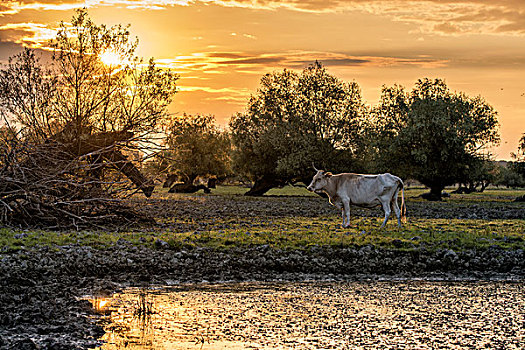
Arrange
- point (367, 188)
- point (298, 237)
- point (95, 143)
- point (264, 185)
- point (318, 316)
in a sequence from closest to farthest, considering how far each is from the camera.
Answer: point (318, 316) < point (298, 237) < point (367, 188) < point (95, 143) < point (264, 185)

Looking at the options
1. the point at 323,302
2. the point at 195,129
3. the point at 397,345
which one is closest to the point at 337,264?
the point at 323,302

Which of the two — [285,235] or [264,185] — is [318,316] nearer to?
[285,235]

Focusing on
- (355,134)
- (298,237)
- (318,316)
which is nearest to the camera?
(318,316)

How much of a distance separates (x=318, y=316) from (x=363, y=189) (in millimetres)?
15453

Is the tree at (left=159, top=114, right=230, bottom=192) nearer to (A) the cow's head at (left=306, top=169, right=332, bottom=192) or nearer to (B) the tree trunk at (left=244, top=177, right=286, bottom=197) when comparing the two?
(B) the tree trunk at (left=244, top=177, right=286, bottom=197)

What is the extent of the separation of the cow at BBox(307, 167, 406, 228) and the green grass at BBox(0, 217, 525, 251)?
1.67 m

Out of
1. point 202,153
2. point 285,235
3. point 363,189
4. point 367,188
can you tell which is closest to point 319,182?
point 363,189

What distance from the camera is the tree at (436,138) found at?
58.4 meters

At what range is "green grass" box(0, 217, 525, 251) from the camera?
18.3 metres

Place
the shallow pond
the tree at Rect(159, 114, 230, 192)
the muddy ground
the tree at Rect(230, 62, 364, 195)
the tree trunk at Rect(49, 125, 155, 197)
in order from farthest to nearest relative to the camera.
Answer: the tree at Rect(159, 114, 230, 192)
the tree at Rect(230, 62, 364, 195)
the tree trunk at Rect(49, 125, 155, 197)
the muddy ground
the shallow pond

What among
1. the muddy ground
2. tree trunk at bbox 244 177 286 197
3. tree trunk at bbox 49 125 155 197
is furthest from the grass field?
tree trunk at bbox 244 177 286 197

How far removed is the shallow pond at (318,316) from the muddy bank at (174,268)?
0.87 m

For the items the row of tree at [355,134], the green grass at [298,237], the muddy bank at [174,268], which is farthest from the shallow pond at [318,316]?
the row of tree at [355,134]

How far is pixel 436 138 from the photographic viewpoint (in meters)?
59.0
